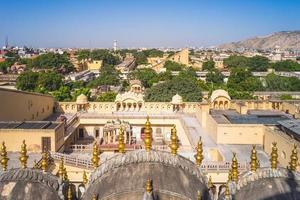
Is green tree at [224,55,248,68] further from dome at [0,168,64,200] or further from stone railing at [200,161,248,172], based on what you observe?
dome at [0,168,64,200]

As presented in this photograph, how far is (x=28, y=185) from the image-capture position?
7.11 m

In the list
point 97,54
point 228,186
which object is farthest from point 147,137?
point 97,54

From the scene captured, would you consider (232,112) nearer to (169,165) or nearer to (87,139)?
(87,139)

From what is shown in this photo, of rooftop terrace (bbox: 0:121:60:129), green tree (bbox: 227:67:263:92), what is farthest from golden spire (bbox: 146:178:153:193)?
green tree (bbox: 227:67:263:92)

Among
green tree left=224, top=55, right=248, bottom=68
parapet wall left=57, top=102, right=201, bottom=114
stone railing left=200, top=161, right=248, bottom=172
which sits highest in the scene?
green tree left=224, top=55, right=248, bottom=68

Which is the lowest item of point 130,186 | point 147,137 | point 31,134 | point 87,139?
point 87,139

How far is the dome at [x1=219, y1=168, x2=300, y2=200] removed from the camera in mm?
7107

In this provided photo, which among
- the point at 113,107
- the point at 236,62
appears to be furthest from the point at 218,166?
the point at 236,62

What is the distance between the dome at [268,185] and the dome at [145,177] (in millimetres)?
805

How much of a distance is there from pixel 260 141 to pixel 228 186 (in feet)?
48.8

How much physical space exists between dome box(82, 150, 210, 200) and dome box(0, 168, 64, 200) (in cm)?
68

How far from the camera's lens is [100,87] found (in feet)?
180

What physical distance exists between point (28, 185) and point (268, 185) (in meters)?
4.49

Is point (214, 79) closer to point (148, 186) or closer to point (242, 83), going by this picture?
point (242, 83)
